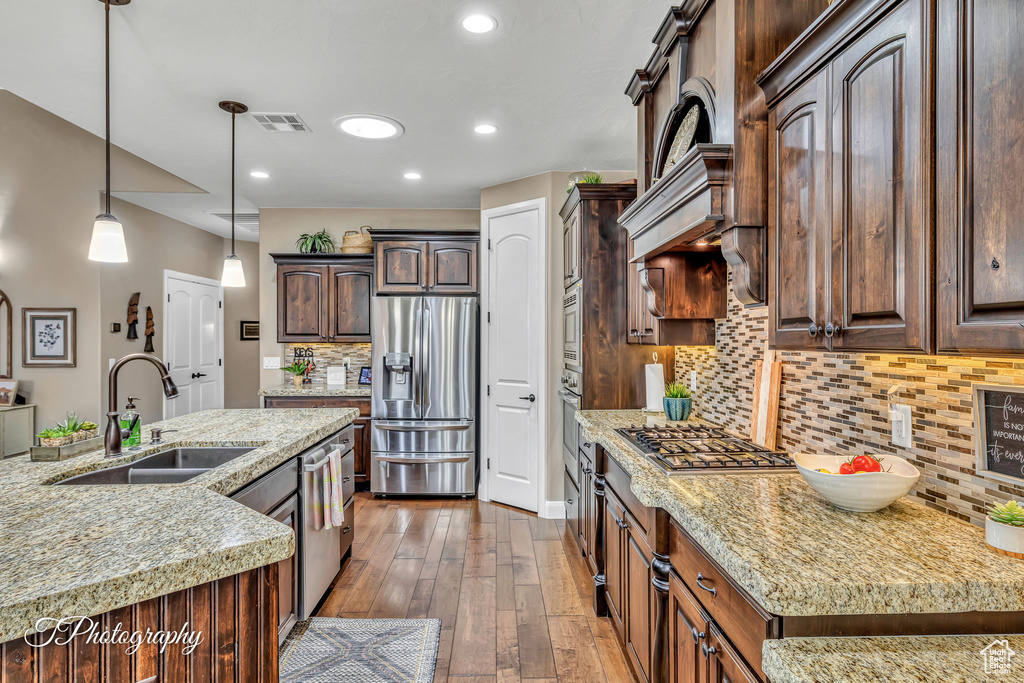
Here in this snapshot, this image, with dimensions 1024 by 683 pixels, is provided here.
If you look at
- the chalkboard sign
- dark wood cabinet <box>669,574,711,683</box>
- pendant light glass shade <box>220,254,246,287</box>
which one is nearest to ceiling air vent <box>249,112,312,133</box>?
pendant light glass shade <box>220,254,246,287</box>

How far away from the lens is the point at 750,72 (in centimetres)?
158

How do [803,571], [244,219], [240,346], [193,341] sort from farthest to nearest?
[240,346], [193,341], [244,219], [803,571]

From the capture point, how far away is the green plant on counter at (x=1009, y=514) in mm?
1050

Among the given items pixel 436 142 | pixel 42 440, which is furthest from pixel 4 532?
pixel 436 142

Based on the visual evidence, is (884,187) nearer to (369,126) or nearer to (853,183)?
(853,183)

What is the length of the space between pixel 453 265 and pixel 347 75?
2224 millimetres

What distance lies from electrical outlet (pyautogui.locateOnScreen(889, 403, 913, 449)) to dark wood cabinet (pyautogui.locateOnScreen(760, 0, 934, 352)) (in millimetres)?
343

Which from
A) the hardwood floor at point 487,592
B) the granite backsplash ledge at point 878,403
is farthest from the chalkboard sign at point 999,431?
the hardwood floor at point 487,592

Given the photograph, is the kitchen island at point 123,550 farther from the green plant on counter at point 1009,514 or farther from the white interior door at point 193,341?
the white interior door at point 193,341

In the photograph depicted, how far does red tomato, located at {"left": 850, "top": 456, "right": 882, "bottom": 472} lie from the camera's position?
131 centimetres

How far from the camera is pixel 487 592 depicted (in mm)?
2832

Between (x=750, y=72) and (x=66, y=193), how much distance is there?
539 centimetres

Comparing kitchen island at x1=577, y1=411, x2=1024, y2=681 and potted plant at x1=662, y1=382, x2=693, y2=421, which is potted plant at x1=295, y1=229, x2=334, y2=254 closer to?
potted plant at x1=662, y1=382, x2=693, y2=421

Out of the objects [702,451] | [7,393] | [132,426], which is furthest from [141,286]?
[702,451]
